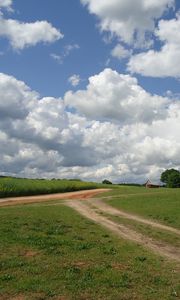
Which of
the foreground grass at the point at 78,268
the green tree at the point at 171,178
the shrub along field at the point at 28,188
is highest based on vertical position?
the green tree at the point at 171,178

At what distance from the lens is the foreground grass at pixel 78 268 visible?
11.7 meters

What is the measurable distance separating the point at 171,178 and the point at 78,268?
12190cm

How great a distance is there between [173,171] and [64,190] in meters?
76.0

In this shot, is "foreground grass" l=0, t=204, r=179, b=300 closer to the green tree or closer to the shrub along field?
the shrub along field

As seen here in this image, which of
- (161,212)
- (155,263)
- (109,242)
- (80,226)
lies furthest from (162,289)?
(161,212)

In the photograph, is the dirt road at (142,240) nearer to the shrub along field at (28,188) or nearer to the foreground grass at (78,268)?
the foreground grass at (78,268)

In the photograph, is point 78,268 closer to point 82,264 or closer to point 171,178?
point 82,264

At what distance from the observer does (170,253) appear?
61.0ft

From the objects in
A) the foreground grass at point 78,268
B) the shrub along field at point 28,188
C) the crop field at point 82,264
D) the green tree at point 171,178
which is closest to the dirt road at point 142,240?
the crop field at point 82,264

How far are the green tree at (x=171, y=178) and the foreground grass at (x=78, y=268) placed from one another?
363ft

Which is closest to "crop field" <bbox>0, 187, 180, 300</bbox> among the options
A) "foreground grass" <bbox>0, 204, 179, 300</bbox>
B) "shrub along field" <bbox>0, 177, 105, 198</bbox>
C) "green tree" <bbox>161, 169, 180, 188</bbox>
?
"foreground grass" <bbox>0, 204, 179, 300</bbox>

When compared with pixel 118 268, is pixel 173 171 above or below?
above

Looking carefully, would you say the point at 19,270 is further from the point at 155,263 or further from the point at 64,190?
the point at 64,190

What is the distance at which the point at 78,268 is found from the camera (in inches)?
569
